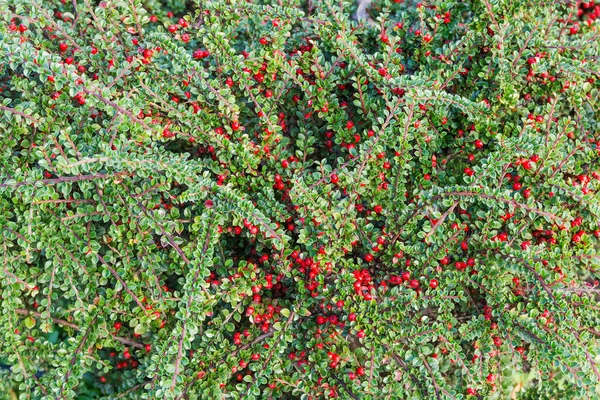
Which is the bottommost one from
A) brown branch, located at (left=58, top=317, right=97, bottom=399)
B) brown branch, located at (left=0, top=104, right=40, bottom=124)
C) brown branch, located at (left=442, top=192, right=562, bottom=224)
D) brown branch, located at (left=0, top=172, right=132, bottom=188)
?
brown branch, located at (left=58, top=317, right=97, bottom=399)

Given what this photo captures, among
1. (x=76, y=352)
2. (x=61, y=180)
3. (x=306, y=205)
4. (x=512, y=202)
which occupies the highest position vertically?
(x=512, y=202)

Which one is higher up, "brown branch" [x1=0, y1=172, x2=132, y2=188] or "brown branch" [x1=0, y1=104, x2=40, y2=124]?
"brown branch" [x1=0, y1=104, x2=40, y2=124]

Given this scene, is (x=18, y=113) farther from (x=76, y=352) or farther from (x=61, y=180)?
(x=76, y=352)

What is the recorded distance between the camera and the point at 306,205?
1844 mm

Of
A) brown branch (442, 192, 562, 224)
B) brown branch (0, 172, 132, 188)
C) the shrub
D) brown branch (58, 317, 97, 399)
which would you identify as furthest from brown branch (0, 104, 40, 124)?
brown branch (442, 192, 562, 224)

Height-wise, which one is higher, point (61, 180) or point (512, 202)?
point (512, 202)

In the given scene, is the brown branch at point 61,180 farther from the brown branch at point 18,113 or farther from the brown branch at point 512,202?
the brown branch at point 512,202

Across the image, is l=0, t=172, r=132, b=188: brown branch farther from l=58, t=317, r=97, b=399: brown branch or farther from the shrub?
l=58, t=317, r=97, b=399: brown branch

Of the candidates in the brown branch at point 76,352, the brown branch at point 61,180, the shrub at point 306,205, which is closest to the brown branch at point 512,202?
the shrub at point 306,205

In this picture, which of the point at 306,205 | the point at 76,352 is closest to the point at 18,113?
the point at 76,352

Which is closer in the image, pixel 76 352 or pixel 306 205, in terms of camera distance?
pixel 306 205

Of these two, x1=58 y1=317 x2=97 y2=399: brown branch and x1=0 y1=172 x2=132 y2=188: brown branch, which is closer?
x1=0 y1=172 x2=132 y2=188: brown branch

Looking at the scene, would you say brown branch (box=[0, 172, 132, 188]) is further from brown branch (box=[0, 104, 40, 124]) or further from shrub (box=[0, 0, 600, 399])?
brown branch (box=[0, 104, 40, 124])

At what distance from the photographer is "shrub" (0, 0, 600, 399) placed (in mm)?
1860
